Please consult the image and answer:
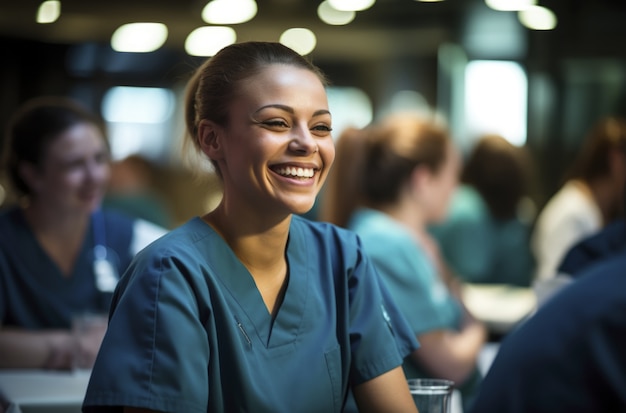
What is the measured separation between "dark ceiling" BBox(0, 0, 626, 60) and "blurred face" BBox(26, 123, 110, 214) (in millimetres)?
3192

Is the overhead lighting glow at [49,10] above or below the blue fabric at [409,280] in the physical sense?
above

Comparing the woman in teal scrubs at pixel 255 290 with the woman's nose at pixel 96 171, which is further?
the woman's nose at pixel 96 171

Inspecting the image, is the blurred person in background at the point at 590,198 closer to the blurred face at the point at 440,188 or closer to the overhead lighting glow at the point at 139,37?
the blurred face at the point at 440,188

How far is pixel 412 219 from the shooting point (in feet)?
8.25

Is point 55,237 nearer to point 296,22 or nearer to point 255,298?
point 255,298

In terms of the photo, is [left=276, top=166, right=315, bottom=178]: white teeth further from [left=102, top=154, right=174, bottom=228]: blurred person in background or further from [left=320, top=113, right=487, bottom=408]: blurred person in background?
[left=102, top=154, right=174, bottom=228]: blurred person in background

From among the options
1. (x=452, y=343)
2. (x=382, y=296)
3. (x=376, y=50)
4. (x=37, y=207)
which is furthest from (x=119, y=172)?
(x=382, y=296)

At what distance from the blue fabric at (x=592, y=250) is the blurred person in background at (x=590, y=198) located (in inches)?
48.2

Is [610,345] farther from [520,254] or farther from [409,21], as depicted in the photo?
[409,21]

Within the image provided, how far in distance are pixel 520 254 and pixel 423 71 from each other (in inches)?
81.0

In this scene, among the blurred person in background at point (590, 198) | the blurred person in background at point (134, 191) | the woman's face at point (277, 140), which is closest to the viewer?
the woman's face at point (277, 140)

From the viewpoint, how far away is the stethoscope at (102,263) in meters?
2.51

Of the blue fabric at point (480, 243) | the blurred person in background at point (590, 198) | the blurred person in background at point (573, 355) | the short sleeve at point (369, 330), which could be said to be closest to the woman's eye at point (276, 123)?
the short sleeve at point (369, 330)

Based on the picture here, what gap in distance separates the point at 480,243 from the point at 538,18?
1.74m
